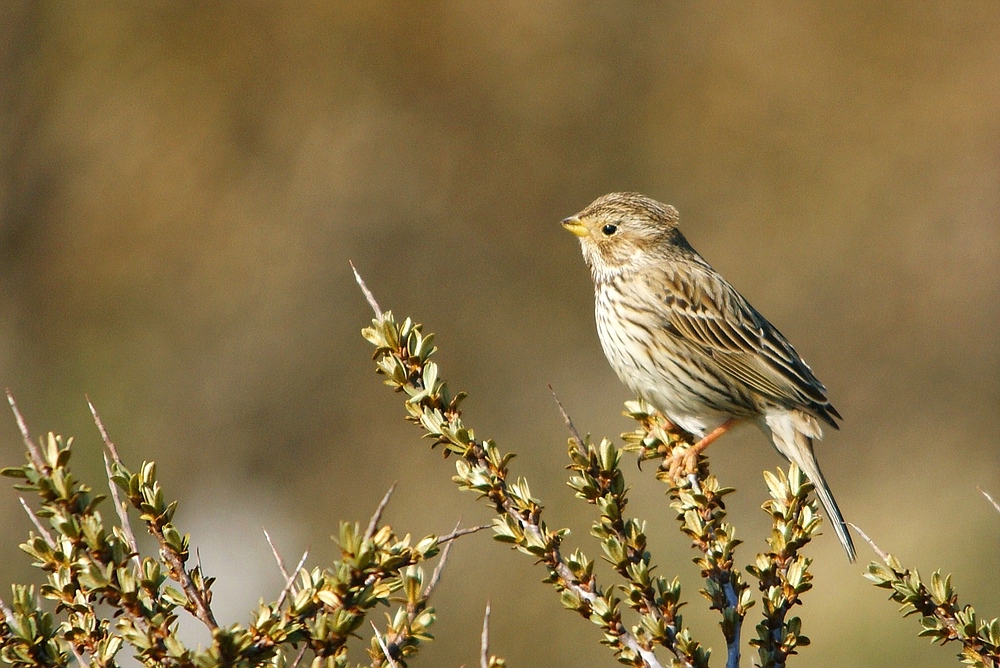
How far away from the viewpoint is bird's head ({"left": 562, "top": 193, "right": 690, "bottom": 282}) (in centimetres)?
642

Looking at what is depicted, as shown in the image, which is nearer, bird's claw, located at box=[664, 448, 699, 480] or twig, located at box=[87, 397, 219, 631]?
twig, located at box=[87, 397, 219, 631]

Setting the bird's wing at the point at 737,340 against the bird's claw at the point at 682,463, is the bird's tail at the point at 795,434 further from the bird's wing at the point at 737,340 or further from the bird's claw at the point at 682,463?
the bird's claw at the point at 682,463

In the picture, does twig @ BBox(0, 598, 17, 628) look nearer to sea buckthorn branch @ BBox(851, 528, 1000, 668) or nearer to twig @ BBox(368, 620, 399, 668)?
twig @ BBox(368, 620, 399, 668)

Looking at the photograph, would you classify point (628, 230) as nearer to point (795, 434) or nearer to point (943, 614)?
point (795, 434)

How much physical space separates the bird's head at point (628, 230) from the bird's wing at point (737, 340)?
197mm

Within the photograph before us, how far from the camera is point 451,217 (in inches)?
516

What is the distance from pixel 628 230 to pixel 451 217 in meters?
6.84

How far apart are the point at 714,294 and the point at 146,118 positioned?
29.2ft

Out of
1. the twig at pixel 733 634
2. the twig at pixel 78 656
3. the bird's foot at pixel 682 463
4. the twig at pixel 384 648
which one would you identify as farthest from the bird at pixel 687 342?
the twig at pixel 78 656

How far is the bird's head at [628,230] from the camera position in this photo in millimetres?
6418

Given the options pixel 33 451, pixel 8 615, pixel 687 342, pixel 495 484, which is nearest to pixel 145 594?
pixel 8 615

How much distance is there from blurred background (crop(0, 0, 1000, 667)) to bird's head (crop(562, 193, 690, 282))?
5.20m

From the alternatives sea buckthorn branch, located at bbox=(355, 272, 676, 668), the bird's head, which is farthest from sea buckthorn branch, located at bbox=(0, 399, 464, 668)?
the bird's head

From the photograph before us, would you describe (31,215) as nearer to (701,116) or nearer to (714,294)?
(701,116)
